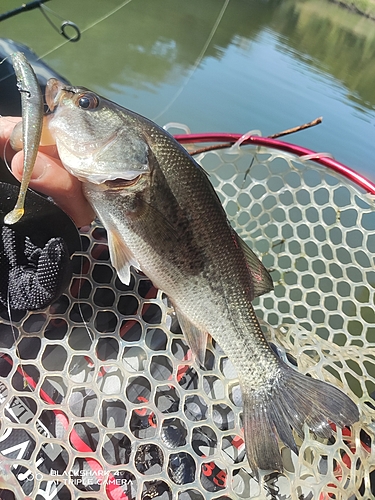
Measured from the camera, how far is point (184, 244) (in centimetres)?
159

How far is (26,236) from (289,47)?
13.4m

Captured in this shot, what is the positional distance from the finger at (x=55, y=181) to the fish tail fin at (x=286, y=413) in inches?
42.0

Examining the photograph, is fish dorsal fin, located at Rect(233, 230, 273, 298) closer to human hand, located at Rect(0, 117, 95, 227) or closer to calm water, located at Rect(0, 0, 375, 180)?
human hand, located at Rect(0, 117, 95, 227)

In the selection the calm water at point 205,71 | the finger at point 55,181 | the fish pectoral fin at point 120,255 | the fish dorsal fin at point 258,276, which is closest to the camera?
the finger at point 55,181

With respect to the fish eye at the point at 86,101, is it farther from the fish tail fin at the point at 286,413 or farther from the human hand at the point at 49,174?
the fish tail fin at the point at 286,413

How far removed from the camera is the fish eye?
4.97 ft

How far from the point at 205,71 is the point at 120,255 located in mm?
7484

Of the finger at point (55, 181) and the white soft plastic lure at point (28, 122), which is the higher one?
the white soft plastic lure at point (28, 122)

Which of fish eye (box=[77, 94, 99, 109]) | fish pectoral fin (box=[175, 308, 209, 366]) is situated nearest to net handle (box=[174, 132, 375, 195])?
fish eye (box=[77, 94, 99, 109])

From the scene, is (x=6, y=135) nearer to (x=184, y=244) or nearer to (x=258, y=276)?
(x=184, y=244)

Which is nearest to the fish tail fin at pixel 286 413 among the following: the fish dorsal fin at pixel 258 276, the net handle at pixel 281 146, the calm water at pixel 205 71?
the fish dorsal fin at pixel 258 276

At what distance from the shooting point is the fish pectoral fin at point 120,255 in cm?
155

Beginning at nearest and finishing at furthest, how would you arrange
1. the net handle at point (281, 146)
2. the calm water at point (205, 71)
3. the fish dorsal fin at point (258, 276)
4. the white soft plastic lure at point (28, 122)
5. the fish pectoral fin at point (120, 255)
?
1. the white soft plastic lure at point (28, 122)
2. the fish pectoral fin at point (120, 255)
3. the fish dorsal fin at point (258, 276)
4. the net handle at point (281, 146)
5. the calm water at point (205, 71)

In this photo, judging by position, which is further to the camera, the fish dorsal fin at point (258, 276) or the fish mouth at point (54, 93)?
the fish dorsal fin at point (258, 276)
